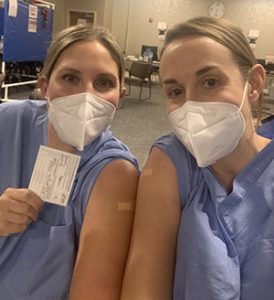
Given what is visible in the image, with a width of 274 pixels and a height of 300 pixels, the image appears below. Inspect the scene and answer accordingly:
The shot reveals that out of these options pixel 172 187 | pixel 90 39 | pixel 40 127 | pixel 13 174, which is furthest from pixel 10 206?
pixel 90 39

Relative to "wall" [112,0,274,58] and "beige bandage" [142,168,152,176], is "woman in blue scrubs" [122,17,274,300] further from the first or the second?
"wall" [112,0,274,58]

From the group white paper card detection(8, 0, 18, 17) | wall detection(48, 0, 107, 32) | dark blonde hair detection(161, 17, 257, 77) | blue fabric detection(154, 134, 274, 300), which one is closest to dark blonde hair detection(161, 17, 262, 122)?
dark blonde hair detection(161, 17, 257, 77)

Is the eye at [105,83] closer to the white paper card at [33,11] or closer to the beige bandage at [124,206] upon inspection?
the beige bandage at [124,206]

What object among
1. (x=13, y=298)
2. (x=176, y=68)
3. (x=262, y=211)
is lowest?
(x=13, y=298)

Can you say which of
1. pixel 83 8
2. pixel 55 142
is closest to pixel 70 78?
pixel 55 142

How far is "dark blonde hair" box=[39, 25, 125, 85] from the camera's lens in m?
1.02

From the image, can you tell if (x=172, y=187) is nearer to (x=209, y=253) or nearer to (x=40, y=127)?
(x=209, y=253)

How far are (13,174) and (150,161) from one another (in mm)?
392

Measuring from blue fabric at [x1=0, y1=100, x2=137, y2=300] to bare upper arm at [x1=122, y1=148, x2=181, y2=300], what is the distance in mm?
122

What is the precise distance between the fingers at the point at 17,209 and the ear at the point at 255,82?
63cm

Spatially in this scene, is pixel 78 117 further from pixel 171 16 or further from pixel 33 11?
pixel 171 16

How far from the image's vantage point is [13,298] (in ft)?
2.80

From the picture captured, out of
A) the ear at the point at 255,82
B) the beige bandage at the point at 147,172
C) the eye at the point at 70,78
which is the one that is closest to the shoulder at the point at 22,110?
the eye at the point at 70,78

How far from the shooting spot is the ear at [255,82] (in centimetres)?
98
